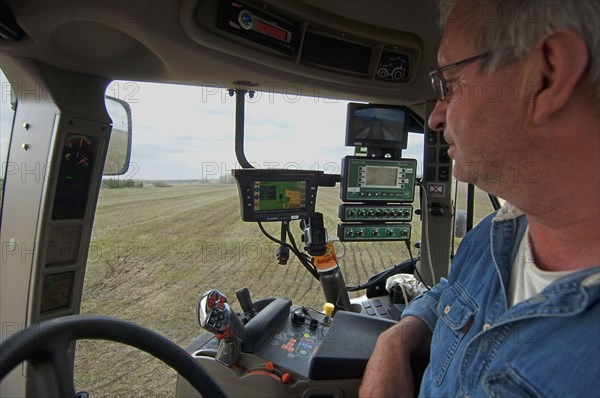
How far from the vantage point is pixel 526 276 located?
0.83 m

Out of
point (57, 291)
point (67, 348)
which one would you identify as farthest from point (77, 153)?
point (67, 348)

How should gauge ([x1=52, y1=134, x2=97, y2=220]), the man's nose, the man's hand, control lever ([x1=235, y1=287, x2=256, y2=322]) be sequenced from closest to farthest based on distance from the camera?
1. the man's nose
2. the man's hand
3. gauge ([x1=52, y1=134, x2=97, y2=220])
4. control lever ([x1=235, y1=287, x2=256, y2=322])

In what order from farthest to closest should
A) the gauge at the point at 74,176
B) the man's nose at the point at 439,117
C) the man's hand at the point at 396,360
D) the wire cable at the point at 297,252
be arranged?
1. the wire cable at the point at 297,252
2. the gauge at the point at 74,176
3. the man's hand at the point at 396,360
4. the man's nose at the point at 439,117

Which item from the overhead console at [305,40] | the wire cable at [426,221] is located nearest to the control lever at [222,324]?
the overhead console at [305,40]

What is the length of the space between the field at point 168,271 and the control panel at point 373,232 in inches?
4.8

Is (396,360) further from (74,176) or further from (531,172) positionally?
(74,176)

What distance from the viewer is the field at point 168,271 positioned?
204 cm

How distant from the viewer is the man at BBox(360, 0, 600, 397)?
631 mm

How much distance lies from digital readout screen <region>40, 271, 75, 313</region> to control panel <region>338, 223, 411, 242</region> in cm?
166

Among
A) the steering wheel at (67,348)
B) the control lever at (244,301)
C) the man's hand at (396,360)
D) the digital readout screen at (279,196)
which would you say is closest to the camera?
the steering wheel at (67,348)

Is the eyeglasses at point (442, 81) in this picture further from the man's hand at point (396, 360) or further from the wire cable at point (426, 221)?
the wire cable at point (426, 221)

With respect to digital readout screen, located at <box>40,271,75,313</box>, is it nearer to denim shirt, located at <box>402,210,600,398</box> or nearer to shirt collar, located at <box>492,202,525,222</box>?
denim shirt, located at <box>402,210,600,398</box>

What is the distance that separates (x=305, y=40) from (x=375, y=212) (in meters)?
1.41

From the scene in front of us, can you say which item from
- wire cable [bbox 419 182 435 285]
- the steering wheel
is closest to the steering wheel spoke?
the steering wheel
